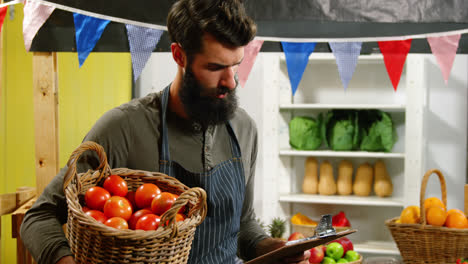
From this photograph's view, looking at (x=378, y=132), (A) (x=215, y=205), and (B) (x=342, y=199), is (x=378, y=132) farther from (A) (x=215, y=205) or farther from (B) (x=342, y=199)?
(A) (x=215, y=205)

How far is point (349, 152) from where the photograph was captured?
3.87 meters

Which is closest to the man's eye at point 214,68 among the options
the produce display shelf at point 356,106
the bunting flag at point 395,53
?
the bunting flag at point 395,53

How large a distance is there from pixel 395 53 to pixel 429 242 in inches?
35.9

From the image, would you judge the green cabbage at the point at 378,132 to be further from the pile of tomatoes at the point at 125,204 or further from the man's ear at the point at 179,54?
the pile of tomatoes at the point at 125,204

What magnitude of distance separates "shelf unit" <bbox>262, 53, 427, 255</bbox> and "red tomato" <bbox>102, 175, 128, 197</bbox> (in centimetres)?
284

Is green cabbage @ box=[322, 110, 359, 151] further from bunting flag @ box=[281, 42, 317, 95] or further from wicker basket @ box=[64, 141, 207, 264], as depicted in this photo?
wicker basket @ box=[64, 141, 207, 264]

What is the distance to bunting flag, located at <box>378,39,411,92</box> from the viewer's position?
222cm

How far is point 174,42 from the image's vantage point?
1.52 meters

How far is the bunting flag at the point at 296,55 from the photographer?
2.26 metres

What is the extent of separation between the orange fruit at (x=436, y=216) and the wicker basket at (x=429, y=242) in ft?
0.09

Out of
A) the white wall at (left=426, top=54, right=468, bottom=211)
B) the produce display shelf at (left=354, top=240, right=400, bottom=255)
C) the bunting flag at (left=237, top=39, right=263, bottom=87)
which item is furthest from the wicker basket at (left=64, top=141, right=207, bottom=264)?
the white wall at (left=426, top=54, right=468, bottom=211)

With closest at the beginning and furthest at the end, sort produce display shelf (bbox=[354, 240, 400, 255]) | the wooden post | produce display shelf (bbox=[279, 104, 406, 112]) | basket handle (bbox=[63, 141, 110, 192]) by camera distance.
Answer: basket handle (bbox=[63, 141, 110, 192])
the wooden post
produce display shelf (bbox=[279, 104, 406, 112])
produce display shelf (bbox=[354, 240, 400, 255])

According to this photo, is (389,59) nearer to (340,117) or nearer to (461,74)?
(340,117)

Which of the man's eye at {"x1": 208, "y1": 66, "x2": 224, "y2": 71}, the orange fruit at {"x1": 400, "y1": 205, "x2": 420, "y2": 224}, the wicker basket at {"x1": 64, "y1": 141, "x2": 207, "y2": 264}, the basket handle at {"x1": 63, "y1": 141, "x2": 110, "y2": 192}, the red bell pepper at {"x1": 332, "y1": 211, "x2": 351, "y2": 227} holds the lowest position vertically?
the red bell pepper at {"x1": 332, "y1": 211, "x2": 351, "y2": 227}
